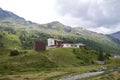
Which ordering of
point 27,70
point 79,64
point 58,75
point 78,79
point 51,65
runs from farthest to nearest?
point 79,64 → point 51,65 → point 27,70 → point 58,75 → point 78,79

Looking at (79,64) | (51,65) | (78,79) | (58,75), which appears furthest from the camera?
(79,64)

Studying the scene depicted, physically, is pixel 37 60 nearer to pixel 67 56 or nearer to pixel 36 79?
pixel 67 56

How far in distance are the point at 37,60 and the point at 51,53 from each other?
914 inches

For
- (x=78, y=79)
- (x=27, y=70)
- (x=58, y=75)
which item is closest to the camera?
(x=78, y=79)

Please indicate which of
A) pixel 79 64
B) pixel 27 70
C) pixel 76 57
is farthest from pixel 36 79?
pixel 76 57

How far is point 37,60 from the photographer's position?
17412 cm

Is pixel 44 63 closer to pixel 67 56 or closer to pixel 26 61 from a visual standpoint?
pixel 26 61

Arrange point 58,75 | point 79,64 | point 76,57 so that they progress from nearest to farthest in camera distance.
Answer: point 58,75 < point 79,64 < point 76,57

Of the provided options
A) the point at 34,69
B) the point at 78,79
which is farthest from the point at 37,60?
the point at 78,79

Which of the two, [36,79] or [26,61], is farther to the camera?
[26,61]

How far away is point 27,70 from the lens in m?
154

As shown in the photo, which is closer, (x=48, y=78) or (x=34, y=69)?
(x=48, y=78)

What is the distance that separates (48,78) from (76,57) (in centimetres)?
7749

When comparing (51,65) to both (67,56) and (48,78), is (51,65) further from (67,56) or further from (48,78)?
(48,78)
